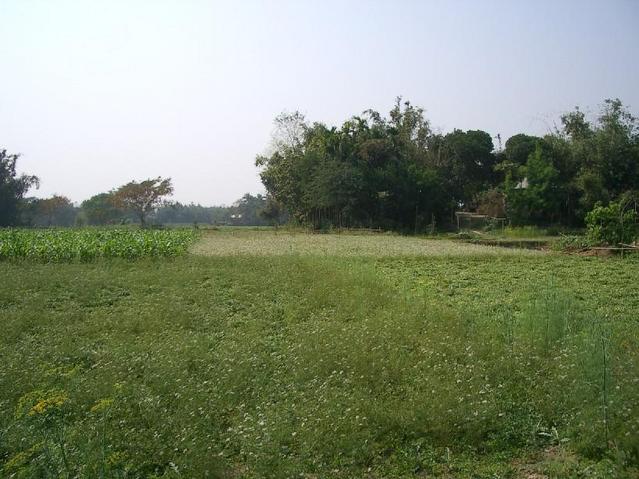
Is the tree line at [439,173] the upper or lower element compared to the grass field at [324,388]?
upper

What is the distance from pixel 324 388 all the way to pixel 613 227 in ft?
53.2

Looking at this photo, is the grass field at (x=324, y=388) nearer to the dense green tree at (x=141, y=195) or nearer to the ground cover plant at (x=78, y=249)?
the ground cover plant at (x=78, y=249)

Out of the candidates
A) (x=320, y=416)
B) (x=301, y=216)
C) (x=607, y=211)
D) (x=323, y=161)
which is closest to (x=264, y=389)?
(x=320, y=416)

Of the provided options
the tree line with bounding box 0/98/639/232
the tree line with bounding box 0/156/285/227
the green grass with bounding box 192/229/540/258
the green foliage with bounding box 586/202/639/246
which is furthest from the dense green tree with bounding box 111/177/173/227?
the green foliage with bounding box 586/202/639/246

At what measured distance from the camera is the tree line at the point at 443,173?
96.5ft

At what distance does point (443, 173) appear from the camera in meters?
35.6

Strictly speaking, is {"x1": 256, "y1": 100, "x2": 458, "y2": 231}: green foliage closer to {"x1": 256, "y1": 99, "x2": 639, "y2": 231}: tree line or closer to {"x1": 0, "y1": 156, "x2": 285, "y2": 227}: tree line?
{"x1": 256, "y1": 99, "x2": 639, "y2": 231}: tree line

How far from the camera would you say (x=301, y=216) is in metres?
36.3

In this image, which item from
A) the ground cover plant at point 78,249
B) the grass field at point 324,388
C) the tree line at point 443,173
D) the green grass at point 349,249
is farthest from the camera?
the tree line at point 443,173

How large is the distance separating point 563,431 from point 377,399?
144cm

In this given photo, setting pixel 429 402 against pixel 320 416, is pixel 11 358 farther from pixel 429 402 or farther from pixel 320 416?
pixel 429 402

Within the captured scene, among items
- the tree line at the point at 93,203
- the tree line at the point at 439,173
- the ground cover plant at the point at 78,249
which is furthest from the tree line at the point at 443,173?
the ground cover plant at the point at 78,249

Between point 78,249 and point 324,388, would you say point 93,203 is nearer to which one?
point 78,249

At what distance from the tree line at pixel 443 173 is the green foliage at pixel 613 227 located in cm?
961
